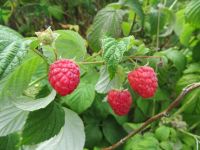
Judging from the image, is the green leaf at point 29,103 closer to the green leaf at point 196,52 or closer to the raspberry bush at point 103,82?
the raspberry bush at point 103,82

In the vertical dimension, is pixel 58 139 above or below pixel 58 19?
above

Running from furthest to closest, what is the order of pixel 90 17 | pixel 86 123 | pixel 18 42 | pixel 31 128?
pixel 90 17 → pixel 86 123 → pixel 31 128 → pixel 18 42

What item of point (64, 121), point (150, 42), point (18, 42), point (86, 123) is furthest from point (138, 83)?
point (150, 42)

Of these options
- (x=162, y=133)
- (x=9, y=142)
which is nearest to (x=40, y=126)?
(x=9, y=142)

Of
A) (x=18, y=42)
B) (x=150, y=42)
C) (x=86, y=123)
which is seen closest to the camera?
(x=18, y=42)

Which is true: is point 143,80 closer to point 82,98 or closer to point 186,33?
point 82,98

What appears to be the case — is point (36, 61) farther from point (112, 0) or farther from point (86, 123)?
point (112, 0)

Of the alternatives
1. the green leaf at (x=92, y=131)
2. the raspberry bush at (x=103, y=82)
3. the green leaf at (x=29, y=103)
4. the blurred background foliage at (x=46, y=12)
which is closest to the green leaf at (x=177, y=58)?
the raspberry bush at (x=103, y=82)
